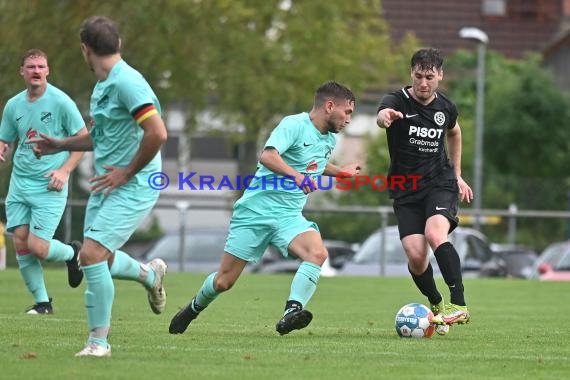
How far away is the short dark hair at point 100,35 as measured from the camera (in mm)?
8922

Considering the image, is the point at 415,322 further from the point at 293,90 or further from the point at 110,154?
the point at 293,90

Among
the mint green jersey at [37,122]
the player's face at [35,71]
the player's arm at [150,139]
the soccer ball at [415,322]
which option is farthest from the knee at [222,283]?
the player's face at [35,71]

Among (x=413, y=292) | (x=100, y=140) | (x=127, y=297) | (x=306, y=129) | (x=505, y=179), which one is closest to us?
(x=100, y=140)

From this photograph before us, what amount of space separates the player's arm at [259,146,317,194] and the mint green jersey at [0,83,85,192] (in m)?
2.74

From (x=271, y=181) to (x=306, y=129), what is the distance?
47 cm

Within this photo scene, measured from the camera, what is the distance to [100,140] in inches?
372

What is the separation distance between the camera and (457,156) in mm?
12180

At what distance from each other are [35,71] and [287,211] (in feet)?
10.3

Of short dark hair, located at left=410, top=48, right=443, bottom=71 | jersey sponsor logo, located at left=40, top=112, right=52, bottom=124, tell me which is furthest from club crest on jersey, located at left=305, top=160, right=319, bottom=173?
jersey sponsor logo, located at left=40, top=112, right=52, bottom=124

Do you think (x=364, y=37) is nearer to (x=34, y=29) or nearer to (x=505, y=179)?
(x=505, y=179)

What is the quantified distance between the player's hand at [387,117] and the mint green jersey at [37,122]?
3.14m

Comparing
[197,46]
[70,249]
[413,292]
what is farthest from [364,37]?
[70,249]

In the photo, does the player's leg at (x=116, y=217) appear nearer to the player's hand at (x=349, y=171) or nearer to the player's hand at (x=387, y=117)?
the player's hand at (x=349, y=171)

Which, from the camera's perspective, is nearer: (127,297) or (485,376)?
(485,376)
